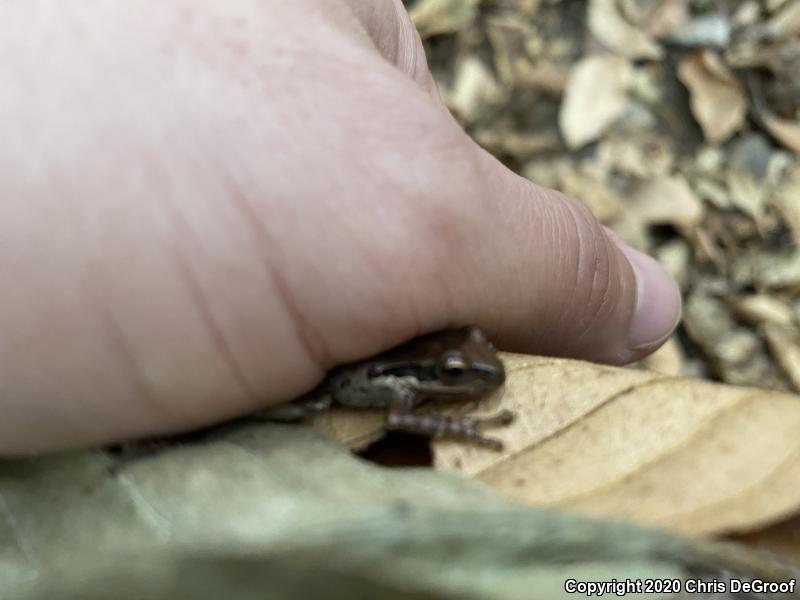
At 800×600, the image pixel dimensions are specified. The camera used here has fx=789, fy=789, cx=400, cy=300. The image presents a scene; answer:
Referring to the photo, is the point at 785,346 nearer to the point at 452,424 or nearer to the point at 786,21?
the point at 786,21

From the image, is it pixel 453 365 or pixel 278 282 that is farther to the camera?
pixel 453 365

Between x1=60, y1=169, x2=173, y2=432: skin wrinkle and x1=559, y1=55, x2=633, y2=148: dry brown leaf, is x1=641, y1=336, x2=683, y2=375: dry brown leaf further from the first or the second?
x1=60, y1=169, x2=173, y2=432: skin wrinkle

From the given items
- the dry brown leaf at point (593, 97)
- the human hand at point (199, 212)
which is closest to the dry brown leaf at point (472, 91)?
the dry brown leaf at point (593, 97)

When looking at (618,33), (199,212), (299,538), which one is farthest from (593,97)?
(299,538)

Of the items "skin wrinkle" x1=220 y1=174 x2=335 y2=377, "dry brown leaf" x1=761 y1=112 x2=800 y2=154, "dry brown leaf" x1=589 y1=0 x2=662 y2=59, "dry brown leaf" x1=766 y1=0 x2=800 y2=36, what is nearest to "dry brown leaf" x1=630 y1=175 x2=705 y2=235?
"dry brown leaf" x1=761 y1=112 x2=800 y2=154

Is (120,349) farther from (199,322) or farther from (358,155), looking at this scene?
(358,155)

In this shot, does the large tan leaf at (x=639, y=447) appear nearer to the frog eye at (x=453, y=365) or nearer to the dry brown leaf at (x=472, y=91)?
the frog eye at (x=453, y=365)

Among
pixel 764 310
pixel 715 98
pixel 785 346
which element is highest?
pixel 715 98

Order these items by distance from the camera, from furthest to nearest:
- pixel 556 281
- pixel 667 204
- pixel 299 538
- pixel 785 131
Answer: pixel 785 131 < pixel 667 204 < pixel 556 281 < pixel 299 538
